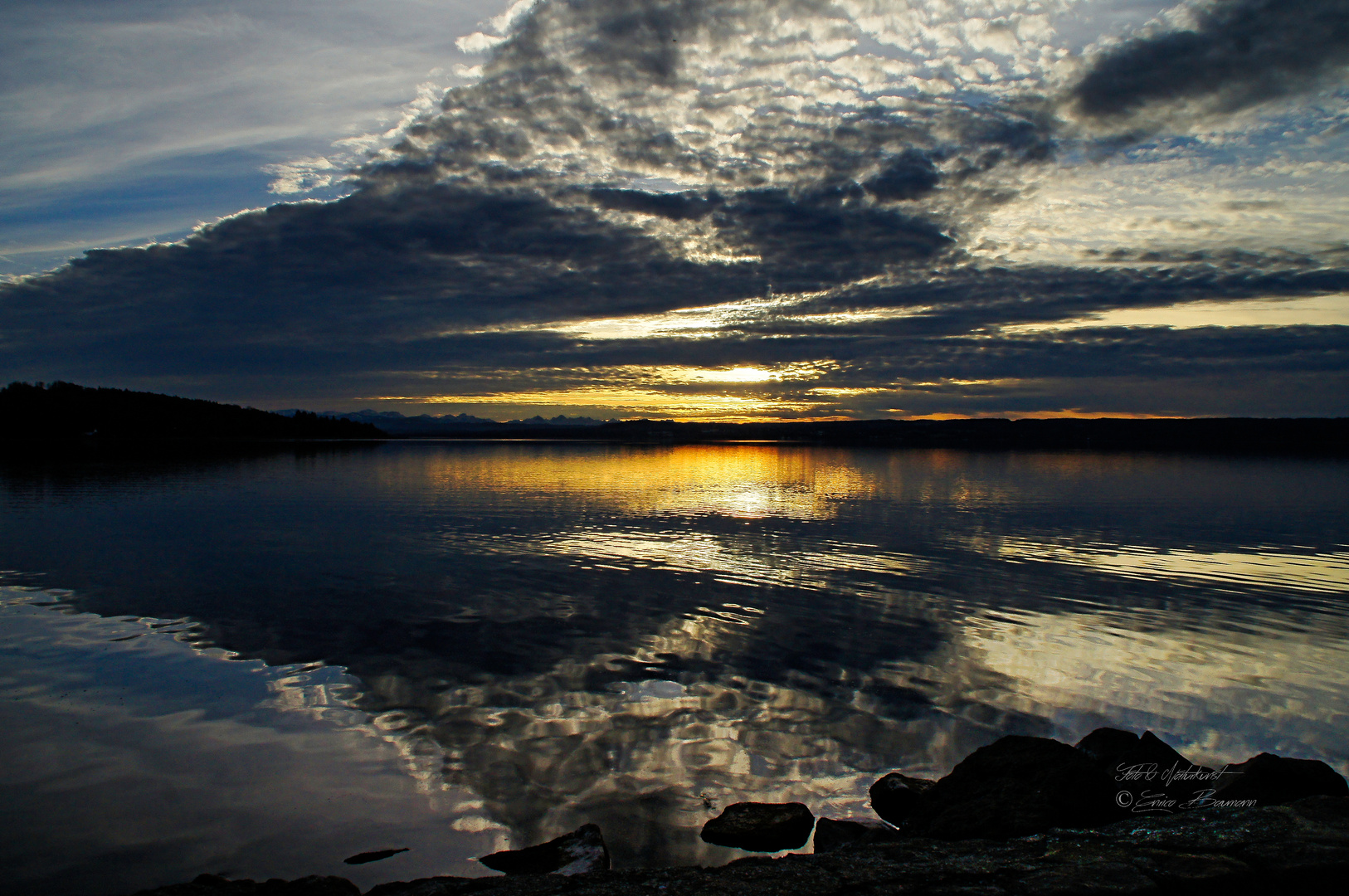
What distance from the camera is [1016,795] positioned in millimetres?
7008

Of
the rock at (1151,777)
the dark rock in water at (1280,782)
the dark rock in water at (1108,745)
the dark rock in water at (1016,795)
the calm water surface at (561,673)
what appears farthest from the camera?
the dark rock in water at (1108,745)

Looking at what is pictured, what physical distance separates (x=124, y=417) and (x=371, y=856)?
7245 inches

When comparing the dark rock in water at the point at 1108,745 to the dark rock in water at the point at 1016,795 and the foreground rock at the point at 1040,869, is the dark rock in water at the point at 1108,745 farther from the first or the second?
the foreground rock at the point at 1040,869

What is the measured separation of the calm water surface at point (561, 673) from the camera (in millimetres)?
7414

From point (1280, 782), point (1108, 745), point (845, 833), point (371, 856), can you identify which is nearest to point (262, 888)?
point (371, 856)

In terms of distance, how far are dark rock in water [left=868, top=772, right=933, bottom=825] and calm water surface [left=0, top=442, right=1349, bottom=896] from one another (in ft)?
0.66

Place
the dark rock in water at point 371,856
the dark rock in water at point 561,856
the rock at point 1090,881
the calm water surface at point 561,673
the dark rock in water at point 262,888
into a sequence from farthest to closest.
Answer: the calm water surface at point 561,673 < the dark rock in water at point 371,856 < the dark rock in water at point 561,856 < the dark rock in water at point 262,888 < the rock at point 1090,881

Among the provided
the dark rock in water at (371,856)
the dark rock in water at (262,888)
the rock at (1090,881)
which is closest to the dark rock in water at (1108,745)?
the rock at (1090,881)

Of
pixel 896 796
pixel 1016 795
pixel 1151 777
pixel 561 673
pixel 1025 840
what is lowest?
pixel 896 796

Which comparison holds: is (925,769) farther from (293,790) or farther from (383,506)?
(383,506)

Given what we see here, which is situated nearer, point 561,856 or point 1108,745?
point 561,856

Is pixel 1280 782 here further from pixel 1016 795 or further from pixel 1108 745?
pixel 1016 795

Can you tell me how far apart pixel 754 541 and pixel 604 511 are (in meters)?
10.3

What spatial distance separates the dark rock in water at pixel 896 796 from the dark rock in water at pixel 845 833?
1.04 ft
